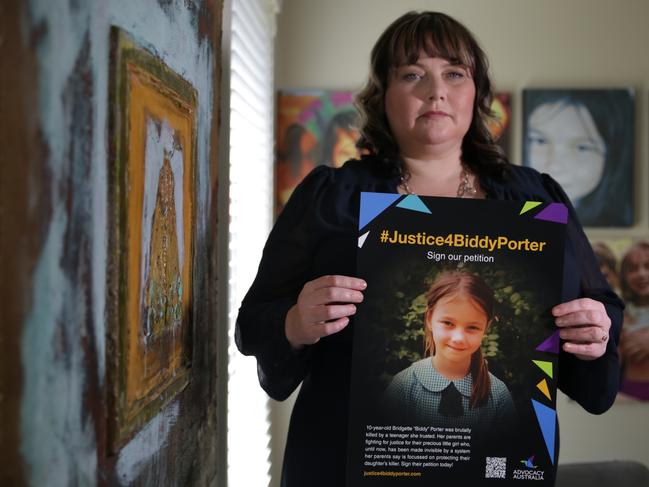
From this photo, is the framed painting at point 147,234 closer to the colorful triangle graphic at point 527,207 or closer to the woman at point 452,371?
the woman at point 452,371

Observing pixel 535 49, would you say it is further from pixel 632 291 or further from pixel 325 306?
pixel 325 306

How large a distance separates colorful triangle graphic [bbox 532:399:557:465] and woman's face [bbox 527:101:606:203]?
1942 mm

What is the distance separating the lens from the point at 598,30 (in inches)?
116

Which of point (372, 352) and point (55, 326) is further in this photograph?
point (372, 352)

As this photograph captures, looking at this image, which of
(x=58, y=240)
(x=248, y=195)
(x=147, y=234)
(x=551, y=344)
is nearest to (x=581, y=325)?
(x=551, y=344)

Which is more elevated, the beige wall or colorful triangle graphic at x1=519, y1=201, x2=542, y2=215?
the beige wall

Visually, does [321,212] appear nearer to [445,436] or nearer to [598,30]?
[445,436]

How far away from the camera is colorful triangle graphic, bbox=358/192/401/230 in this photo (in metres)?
1.10

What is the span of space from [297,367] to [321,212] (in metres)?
0.27

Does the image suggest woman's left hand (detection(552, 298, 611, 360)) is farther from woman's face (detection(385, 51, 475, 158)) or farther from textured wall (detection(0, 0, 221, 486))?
textured wall (detection(0, 0, 221, 486))

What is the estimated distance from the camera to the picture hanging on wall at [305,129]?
2.91 metres

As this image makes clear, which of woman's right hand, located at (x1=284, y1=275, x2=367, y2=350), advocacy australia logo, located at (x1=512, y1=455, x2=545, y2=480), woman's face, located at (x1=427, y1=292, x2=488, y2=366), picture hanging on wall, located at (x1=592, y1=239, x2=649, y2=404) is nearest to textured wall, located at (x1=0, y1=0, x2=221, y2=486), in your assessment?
woman's right hand, located at (x1=284, y1=275, x2=367, y2=350)

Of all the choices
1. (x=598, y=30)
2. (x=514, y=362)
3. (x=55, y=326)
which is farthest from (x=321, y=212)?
(x=598, y=30)

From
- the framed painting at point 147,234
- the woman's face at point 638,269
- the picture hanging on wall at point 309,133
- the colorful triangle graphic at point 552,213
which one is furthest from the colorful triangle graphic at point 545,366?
the woman's face at point 638,269
